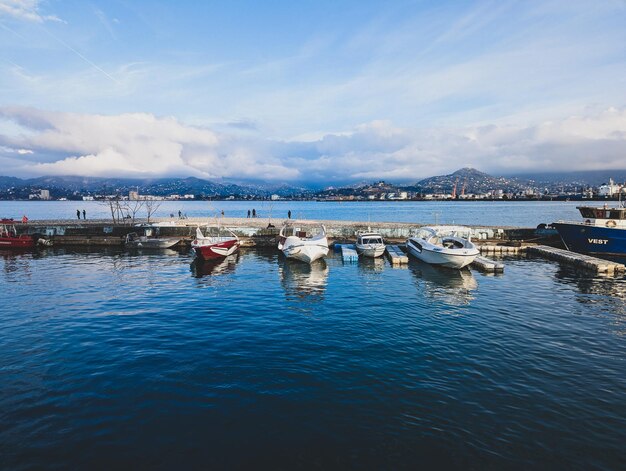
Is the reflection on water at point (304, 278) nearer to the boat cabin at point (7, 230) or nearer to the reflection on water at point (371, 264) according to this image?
the reflection on water at point (371, 264)

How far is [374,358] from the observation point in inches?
512

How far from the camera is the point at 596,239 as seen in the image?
38219mm

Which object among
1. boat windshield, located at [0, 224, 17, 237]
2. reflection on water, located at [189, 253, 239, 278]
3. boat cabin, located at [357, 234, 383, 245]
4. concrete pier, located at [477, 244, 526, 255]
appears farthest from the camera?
boat windshield, located at [0, 224, 17, 237]

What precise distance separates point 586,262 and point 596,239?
959 centimetres

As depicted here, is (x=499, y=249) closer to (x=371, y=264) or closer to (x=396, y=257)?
(x=396, y=257)

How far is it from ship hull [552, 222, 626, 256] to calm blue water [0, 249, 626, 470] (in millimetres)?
18298

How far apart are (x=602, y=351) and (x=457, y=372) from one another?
6.94 meters

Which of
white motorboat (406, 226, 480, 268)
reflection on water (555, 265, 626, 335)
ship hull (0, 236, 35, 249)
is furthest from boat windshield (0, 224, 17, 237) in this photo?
reflection on water (555, 265, 626, 335)

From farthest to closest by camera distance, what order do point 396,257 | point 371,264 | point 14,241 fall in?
1. point 14,241
2. point 396,257
3. point 371,264

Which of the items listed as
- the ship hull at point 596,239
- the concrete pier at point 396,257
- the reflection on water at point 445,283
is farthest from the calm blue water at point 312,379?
the ship hull at point 596,239

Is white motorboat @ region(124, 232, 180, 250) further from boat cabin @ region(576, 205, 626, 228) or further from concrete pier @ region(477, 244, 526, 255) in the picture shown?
boat cabin @ region(576, 205, 626, 228)

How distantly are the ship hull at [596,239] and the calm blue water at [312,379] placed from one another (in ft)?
60.0

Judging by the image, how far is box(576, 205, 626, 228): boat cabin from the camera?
122 ft

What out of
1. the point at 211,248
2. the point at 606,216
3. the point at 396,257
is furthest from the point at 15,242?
the point at 606,216
